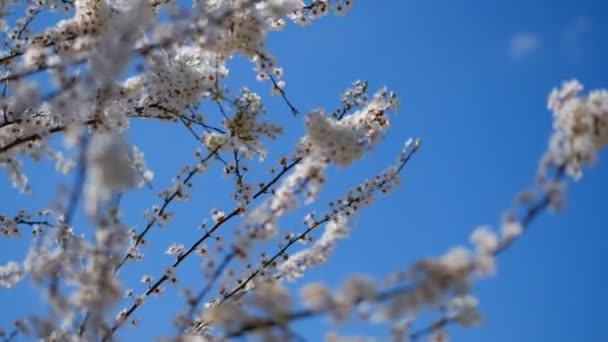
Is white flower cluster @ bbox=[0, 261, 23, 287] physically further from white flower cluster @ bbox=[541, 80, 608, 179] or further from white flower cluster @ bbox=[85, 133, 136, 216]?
white flower cluster @ bbox=[541, 80, 608, 179]

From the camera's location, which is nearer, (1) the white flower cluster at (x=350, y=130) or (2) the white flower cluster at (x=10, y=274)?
(1) the white flower cluster at (x=350, y=130)

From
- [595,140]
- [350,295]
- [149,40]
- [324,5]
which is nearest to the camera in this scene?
[350,295]

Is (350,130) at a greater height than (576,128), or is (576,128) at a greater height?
(350,130)

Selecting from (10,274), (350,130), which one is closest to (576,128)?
(350,130)

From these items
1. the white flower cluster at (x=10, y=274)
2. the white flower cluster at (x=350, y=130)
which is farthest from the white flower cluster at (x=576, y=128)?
the white flower cluster at (x=10, y=274)

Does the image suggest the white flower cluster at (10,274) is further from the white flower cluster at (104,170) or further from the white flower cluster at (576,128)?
the white flower cluster at (576,128)

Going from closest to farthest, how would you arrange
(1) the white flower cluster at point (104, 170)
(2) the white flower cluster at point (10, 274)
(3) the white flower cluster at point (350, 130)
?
(1) the white flower cluster at point (104, 170)
(3) the white flower cluster at point (350, 130)
(2) the white flower cluster at point (10, 274)

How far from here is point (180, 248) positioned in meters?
6.61

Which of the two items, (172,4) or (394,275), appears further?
(172,4)

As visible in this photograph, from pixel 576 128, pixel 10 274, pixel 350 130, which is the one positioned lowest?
pixel 576 128

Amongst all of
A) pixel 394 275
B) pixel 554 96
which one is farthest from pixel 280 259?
pixel 394 275

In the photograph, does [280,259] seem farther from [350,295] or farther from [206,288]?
[350,295]

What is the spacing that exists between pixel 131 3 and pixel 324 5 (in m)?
1.75

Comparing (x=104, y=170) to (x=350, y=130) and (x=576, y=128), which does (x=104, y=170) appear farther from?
(x=350, y=130)
